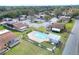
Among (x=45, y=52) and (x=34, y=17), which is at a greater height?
(x=34, y=17)

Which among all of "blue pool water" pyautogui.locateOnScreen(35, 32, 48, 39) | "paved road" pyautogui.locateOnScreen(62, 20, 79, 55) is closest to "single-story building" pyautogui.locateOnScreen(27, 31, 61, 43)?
"blue pool water" pyautogui.locateOnScreen(35, 32, 48, 39)

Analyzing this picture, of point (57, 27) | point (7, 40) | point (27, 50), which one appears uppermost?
point (57, 27)

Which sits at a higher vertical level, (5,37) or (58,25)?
(58,25)

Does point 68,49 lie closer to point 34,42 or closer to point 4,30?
point 34,42

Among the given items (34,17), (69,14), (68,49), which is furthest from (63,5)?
(68,49)

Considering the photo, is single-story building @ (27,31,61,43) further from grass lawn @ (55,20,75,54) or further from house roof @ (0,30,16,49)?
house roof @ (0,30,16,49)

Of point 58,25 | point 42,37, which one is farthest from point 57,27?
point 42,37

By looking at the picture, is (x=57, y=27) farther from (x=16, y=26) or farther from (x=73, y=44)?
(x=16, y=26)
